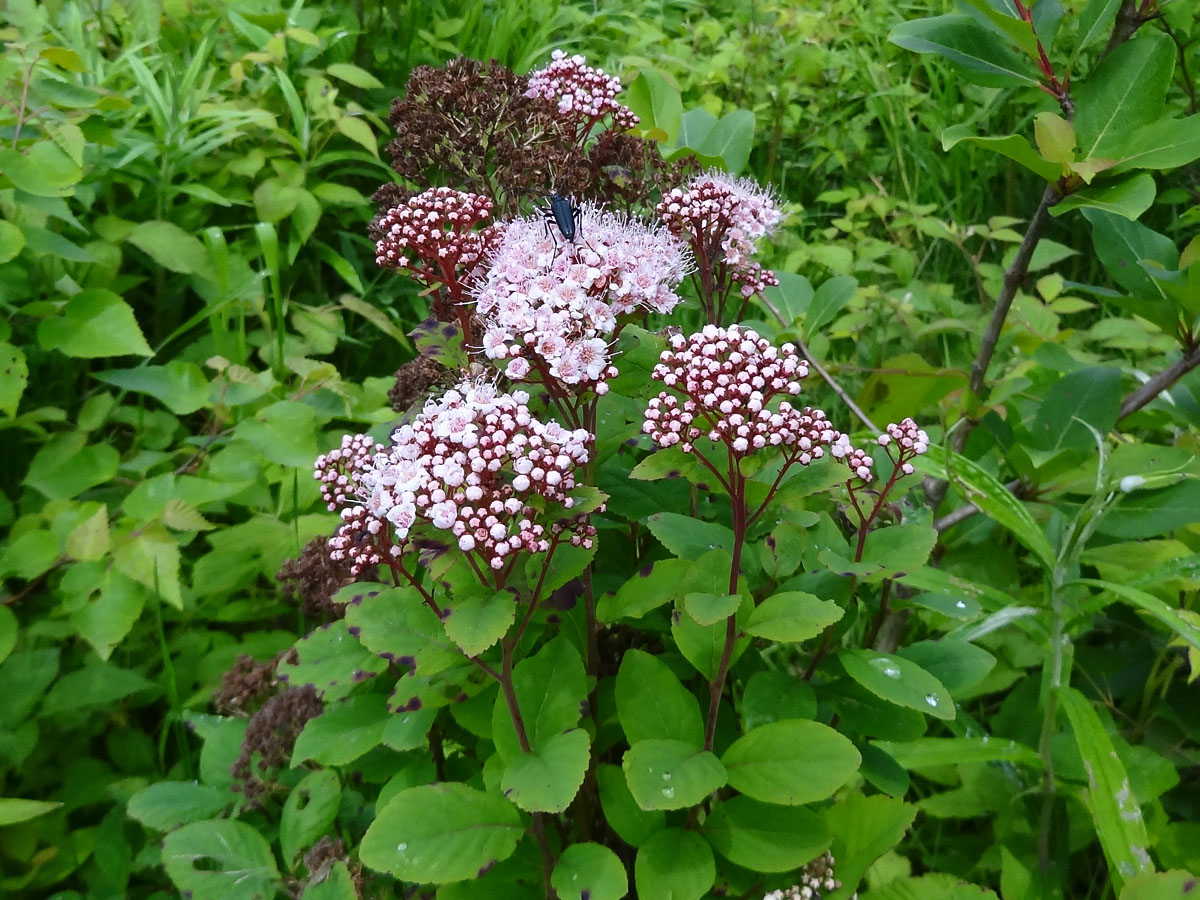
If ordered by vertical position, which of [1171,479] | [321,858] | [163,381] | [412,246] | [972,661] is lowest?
[321,858]

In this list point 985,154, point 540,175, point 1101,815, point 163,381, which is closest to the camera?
point 1101,815

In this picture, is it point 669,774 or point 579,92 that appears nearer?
point 669,774

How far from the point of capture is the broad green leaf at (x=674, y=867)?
921 millimetres

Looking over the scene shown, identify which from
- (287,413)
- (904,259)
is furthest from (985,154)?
(287,413)

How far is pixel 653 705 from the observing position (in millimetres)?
999

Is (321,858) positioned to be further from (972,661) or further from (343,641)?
(972,661)

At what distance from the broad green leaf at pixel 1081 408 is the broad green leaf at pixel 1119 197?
0.37 metres

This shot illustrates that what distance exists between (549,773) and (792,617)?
1.03ft

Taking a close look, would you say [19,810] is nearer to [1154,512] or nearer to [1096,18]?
[1154,512]

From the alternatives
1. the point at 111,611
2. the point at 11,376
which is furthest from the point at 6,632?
the point at 11,376

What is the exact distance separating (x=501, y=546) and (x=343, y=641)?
0.43 metres

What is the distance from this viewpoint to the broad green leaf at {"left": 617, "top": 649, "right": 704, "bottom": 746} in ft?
3.25

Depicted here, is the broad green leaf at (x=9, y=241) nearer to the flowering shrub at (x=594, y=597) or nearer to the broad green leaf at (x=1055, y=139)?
the flowering shrub at (x=594, y=597)

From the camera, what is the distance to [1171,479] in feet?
4.24
